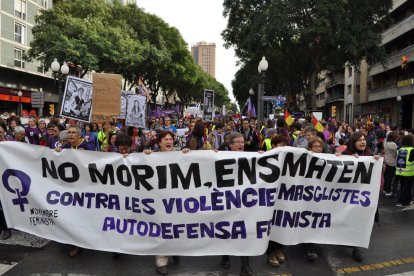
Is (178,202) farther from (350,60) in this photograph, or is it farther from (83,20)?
(350,60)

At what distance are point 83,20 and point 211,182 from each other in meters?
26.0

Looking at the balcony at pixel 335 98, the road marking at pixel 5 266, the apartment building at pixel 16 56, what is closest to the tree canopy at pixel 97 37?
the apartment building at pixel 16 56

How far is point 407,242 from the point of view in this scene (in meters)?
5.78

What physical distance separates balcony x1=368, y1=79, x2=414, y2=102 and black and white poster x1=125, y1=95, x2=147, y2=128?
101ft

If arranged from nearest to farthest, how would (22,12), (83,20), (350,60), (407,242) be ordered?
(407,242)
(83,20)
(350,60)
(22,12)

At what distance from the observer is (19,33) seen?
130ft

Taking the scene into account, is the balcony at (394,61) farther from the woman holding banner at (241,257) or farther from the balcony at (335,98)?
the woman holding banner at (241,257)

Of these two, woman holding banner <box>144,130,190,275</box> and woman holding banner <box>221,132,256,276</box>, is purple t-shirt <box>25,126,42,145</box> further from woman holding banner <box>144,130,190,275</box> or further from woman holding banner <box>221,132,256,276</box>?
woman holding banner <box>221,132,256,276</box>

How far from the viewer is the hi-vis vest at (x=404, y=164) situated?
818 cm

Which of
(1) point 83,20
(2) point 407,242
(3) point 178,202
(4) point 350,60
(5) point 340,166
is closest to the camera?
(3) point 178,202

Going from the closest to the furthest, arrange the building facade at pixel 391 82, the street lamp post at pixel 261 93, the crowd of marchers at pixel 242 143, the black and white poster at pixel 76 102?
the crowd of marchers at pixel 242 143 < the black and white poster at pixel 76 102 < the street lamp post at pixel 261 93 < the building facade at pixel 391 82

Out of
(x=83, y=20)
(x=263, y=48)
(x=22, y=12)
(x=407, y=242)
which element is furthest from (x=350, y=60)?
(x=22, y=12)

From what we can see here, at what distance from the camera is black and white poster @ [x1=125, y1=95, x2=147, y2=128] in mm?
9352

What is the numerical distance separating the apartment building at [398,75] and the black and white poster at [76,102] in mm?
31192
